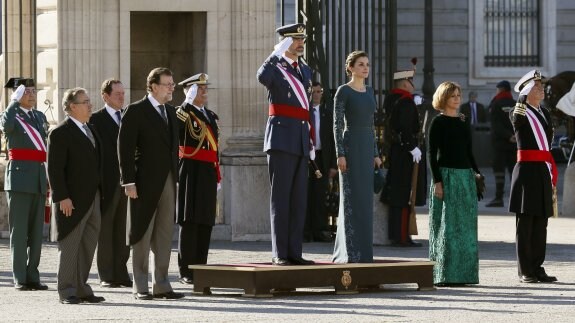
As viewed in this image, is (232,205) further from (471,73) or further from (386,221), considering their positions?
(471,73)

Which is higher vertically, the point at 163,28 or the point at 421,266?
the point at 163,28

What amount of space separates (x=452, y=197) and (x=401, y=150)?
3826mm

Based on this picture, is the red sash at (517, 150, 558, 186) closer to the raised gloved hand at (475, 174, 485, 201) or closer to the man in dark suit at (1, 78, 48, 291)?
the raised gloved hand at (475, 174, 485, 201)

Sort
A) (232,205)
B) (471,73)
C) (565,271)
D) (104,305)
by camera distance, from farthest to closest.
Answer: (471,73)
(232,205)
(565,271)
(104,305)

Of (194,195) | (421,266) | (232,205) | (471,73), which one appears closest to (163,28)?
(232,205)

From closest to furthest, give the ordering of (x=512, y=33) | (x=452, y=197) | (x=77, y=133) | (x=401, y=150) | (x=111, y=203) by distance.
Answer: (x=77, y=133)
(x=452, y=197)
(x=111, y=203)
(x=401, y=150)
(x=512, y=33)

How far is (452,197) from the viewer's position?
14.5m

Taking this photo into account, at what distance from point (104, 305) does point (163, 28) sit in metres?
6.14

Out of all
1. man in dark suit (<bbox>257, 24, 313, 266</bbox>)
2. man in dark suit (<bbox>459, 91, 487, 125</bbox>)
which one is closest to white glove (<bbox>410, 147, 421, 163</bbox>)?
man in dark suit (<bbox>257, 24, 313, 266</bbox>)

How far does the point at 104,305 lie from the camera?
13039 mm

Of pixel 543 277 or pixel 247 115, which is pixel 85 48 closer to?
pixel 247 115

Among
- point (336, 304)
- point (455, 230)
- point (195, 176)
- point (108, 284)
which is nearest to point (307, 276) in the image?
point (336, 304)

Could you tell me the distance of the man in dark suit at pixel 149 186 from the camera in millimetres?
13273

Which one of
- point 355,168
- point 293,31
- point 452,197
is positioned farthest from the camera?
point 452,197
